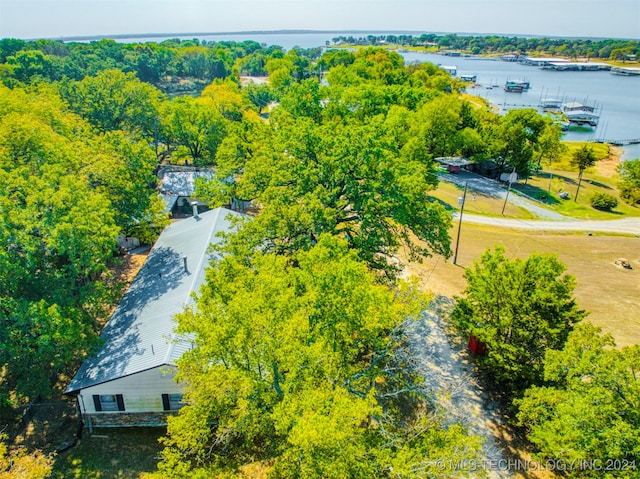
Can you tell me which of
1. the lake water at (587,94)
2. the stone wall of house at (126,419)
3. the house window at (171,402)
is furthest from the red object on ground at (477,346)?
the lake water at (587,94)

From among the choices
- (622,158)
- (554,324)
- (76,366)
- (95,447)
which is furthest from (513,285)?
(622,158)

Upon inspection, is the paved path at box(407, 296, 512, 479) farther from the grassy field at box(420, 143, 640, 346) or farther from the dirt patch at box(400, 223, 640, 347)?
the grassy field at box(420, 143, 640, 346)

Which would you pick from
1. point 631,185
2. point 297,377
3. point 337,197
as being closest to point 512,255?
point 337,197

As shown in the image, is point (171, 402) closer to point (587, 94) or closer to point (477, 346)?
point (477, 346)

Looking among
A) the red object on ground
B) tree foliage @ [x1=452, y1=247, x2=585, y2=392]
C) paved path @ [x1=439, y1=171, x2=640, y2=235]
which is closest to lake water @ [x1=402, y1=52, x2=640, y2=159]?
paved path @ [x1=439, y1=171, x2=640, y2=235]

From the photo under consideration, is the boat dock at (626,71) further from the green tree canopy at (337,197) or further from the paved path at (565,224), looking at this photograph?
the green tree canopy at (337,197)
